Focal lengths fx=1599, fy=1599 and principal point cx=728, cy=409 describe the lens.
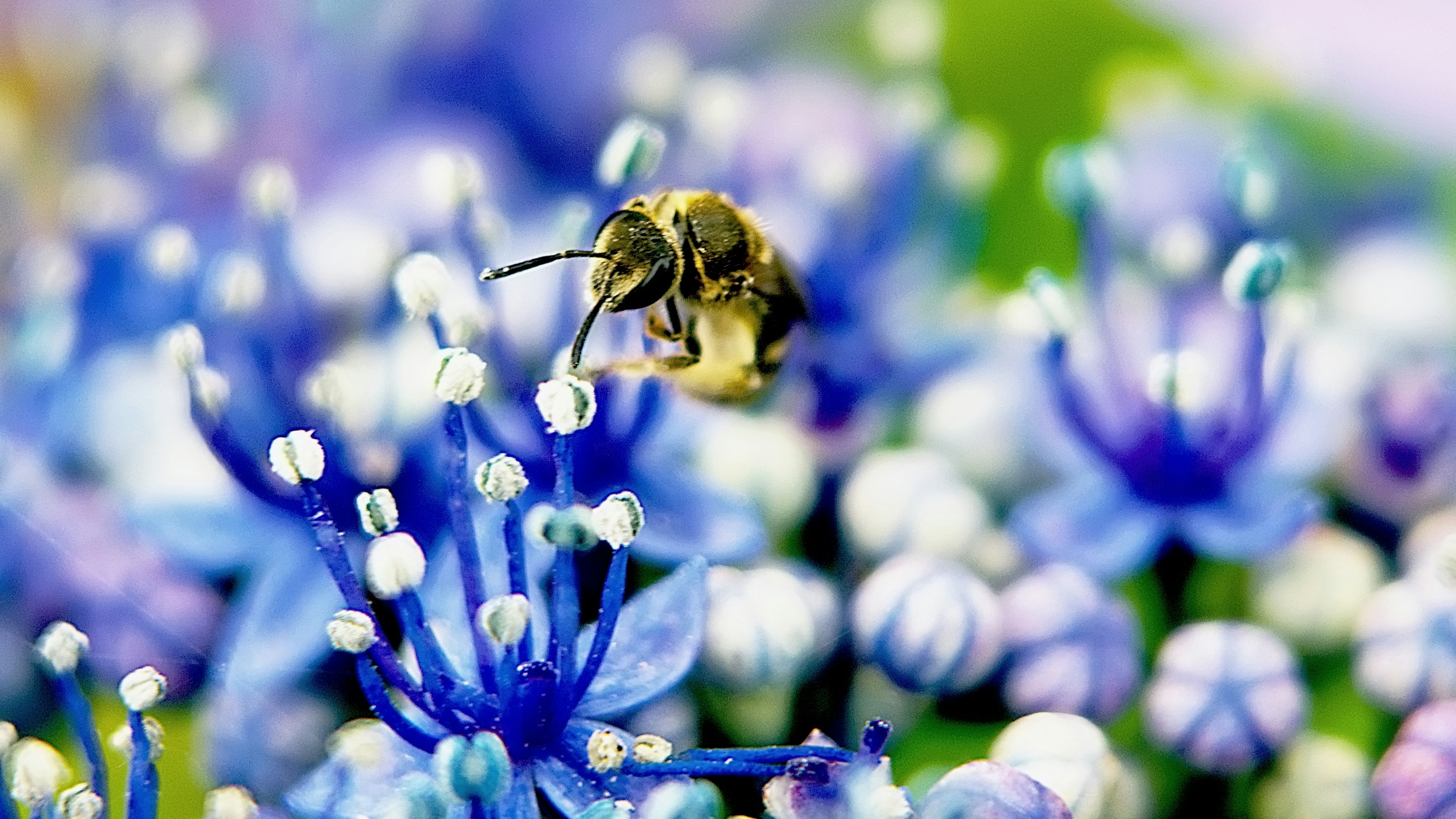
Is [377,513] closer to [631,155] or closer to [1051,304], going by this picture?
[631,155]

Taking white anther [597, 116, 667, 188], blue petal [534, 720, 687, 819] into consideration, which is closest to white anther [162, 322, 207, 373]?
white anther [597, 116, 667, 188]

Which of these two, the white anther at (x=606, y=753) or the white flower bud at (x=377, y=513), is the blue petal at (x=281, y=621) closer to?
the white flower bud at (x=377, y=513)

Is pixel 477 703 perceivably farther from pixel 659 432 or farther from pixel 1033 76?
pixel 1033 76

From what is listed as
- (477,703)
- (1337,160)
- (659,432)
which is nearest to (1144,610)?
(659,432)

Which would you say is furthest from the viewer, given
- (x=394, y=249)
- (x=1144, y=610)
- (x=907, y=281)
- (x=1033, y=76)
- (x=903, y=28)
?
(x=1033, y=76)

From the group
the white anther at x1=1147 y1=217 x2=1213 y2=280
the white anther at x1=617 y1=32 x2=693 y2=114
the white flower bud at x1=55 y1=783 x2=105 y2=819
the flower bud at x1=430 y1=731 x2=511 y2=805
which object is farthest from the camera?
the white anther at x1=617 y1=32 x2=693 y2=114

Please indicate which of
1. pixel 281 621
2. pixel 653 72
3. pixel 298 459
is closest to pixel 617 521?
pixel 298 459

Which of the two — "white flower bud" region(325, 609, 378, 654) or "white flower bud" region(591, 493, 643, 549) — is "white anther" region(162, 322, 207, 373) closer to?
"white flower bud" region(325, 609, 378, 654)
